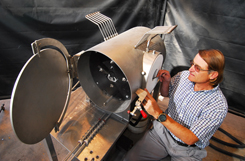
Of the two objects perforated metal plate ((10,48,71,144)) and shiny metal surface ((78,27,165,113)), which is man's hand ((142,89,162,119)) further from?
perforated metal plate ((10,48,71,144))

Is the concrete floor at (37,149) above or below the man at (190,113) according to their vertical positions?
below

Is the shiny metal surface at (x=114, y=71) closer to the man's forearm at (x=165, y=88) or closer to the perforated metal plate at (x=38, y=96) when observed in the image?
the perforated metal plate at (x=38, y=96)

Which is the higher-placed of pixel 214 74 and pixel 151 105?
pixel 214 74

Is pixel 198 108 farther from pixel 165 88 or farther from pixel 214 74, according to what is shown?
pixel 165 88

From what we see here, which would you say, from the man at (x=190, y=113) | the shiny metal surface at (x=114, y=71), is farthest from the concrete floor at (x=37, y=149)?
the shiny metal surface at (x=114, y=71)

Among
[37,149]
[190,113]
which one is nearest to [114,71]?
[190,113]

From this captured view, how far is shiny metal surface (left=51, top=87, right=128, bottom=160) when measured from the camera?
3.09 feet

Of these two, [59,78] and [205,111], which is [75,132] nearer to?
[59,78]

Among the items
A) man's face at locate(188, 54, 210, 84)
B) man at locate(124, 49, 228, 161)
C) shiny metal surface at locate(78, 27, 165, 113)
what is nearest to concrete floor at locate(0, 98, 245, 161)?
man at locate(124, 49, 228, 161)

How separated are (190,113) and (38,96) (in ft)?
2.93

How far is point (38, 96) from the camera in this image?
0.67 m

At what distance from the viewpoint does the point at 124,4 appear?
1759mm

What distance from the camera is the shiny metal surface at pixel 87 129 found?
940 mm

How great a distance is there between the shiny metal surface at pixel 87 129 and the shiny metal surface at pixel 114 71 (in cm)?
13
